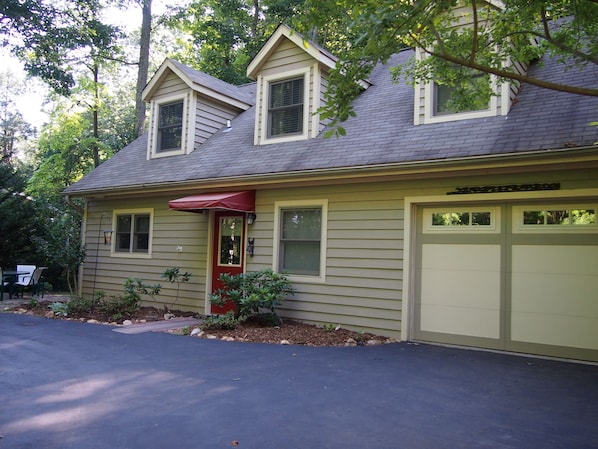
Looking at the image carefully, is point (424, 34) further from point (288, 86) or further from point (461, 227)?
point (288, 86)

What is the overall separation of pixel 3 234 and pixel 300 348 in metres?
11.7

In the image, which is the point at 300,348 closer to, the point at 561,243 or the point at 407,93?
the point at 561,243

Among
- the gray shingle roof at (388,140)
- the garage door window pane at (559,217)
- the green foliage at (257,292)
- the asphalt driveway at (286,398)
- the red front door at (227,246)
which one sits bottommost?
the asphalt driveway at (286,398)

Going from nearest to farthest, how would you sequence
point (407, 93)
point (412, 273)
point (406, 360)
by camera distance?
point (406, 360) → point (412, 273) → point (407, 93)

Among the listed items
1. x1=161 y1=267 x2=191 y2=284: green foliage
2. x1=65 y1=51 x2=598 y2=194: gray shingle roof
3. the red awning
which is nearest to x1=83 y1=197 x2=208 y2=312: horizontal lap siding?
x1=161 y1=267 x2=191 y2=284: green foliage

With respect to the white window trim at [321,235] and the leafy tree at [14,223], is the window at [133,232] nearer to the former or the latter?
the white window trim at [321,235]

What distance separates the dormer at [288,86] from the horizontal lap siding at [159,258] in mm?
2473

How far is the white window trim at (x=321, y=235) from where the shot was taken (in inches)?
313

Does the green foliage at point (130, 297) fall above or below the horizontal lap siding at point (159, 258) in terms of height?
below

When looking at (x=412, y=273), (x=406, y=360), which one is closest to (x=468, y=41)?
(x=412, y=273)

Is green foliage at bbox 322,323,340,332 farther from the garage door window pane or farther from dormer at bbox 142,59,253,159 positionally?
dormer at bbox 142,59,253,159

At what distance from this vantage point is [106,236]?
11.5 meters

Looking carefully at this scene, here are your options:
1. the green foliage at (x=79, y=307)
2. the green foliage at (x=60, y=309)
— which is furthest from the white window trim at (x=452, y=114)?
the green foliage at (x=60, y=309)

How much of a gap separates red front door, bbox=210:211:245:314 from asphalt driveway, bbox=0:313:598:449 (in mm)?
2795
